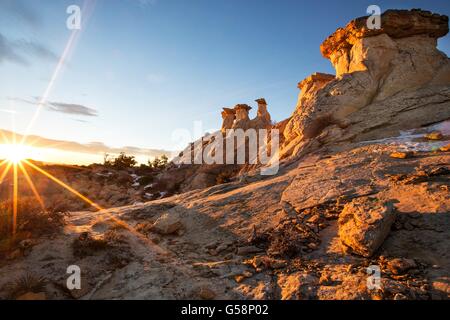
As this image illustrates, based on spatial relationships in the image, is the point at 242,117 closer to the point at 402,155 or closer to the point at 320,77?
the point at 320,77

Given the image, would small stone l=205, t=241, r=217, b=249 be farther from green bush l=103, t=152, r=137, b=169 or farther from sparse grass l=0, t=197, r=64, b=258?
green bush l=103, t=152, r=137, b=169

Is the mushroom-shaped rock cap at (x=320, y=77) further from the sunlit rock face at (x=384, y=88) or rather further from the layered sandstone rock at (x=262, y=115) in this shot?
the layered sandstone rock at (x=262, y=115)

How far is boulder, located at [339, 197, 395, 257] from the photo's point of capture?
5891 mm

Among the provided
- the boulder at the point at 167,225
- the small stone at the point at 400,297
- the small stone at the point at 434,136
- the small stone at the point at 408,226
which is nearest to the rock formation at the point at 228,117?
the small stone at the point at 434,136

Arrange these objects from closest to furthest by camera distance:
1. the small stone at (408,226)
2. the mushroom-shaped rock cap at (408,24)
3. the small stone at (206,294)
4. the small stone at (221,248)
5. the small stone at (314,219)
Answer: the small stone at (206,294)
the small stone at (408,226)
the small stone at (221,248)
the small stone at (314,219)
the mushroom-shaped rock cap at (408,24)

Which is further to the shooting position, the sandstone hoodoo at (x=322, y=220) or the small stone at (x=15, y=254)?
the small stone at (x=15, y=254)

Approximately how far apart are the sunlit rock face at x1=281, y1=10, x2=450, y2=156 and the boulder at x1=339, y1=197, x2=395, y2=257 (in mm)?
8306

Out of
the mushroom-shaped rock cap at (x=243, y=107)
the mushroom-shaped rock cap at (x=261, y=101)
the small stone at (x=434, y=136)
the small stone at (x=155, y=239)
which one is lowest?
the small stone at (x=155, y=239)

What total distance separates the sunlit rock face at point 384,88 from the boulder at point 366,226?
27.3ft

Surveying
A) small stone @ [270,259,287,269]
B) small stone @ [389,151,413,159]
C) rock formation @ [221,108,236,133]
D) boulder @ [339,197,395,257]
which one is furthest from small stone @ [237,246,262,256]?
rock formation @ [221,108,236,133]

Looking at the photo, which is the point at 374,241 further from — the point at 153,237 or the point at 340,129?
the point at 340,129

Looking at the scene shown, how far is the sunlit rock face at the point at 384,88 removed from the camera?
14.0 m

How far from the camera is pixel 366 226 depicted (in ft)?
19.8

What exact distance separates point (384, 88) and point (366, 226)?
12.7m
